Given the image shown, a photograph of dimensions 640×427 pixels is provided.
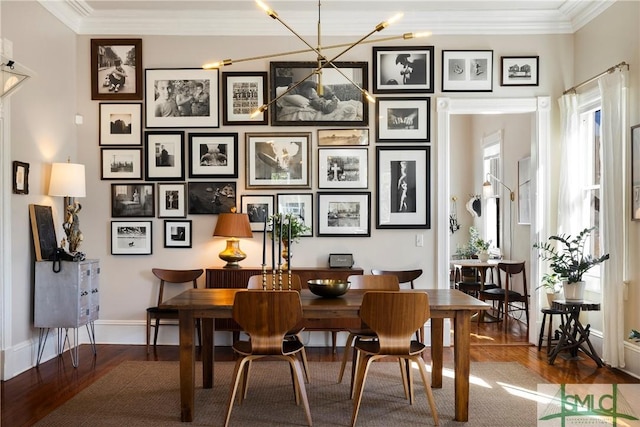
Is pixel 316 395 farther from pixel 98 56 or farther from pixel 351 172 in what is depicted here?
pixel 98 56

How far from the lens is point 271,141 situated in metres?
5.49

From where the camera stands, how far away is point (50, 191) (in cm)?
480

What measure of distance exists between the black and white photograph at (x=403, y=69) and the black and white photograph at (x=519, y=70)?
0.76 metres

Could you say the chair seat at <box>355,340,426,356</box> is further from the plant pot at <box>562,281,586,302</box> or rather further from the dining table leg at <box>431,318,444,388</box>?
the plant pot at <box>562,281,586,302</box>

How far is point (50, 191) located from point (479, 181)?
6919mm

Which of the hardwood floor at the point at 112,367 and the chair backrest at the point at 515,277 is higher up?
the chair backrest at the point at 515,277

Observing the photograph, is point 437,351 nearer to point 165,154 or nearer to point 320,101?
point 320,101

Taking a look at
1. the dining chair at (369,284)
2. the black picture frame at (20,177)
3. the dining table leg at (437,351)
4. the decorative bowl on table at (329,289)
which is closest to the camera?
the decorative bowl on table at (329,289)

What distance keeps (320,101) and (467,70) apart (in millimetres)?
1585

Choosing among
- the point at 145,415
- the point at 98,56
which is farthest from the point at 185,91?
the point at 145,415

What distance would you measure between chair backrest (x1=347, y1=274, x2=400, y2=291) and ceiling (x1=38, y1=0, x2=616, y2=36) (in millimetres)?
2727

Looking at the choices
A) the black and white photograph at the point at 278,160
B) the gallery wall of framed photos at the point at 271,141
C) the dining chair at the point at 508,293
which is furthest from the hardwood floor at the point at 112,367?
the black and white photograph at the point at 278,160

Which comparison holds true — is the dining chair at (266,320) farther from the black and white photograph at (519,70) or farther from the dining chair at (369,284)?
the black and white photograph at (519,70)

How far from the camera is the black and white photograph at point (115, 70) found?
5.49m
